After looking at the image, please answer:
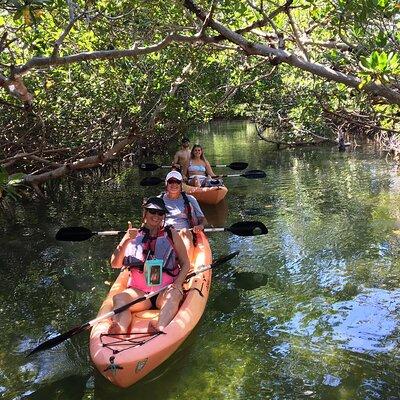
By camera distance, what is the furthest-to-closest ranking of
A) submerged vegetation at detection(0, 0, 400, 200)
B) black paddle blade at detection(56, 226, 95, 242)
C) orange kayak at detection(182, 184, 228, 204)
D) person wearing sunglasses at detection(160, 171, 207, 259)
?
orange kayak at detection(182, 184, 228, 204) → person wearing sunglasses at detection(160, 171, 207, 259) → black paddle blade at detection(56, 226, 95, 242) → submerged vegetation at detection(0, 0, 400, 200)

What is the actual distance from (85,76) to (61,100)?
0.74 metres

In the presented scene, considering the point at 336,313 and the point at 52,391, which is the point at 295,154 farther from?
the point at 52,391

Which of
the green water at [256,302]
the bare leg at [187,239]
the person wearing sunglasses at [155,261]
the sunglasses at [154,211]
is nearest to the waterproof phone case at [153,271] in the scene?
the person wearing sunglasses at [155,261]

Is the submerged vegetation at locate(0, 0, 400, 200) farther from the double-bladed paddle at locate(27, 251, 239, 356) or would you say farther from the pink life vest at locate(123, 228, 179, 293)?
the double-bladed paddle at locate(27, 251, 239, 356)

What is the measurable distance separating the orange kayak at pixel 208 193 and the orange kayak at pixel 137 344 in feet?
18.2

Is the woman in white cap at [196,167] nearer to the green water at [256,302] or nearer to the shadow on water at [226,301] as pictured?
the green water at [256,302]

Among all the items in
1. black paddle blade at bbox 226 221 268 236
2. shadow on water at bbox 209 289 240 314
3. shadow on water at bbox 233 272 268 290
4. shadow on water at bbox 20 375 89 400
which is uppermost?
black paddle blade at bbox 226 221 268 236

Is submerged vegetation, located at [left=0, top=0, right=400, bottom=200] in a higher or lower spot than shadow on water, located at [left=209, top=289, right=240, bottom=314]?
higher

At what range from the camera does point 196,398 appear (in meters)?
4.06

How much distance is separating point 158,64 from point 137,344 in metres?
8.76

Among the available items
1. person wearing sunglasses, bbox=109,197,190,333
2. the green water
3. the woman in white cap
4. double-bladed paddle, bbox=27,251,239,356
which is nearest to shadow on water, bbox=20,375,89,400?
the green water

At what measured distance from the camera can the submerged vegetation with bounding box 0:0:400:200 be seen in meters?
4.31

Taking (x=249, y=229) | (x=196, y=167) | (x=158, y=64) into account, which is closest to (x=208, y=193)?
(x=196, y=167)

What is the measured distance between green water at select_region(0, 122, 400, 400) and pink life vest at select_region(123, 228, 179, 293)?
2.09 ft
